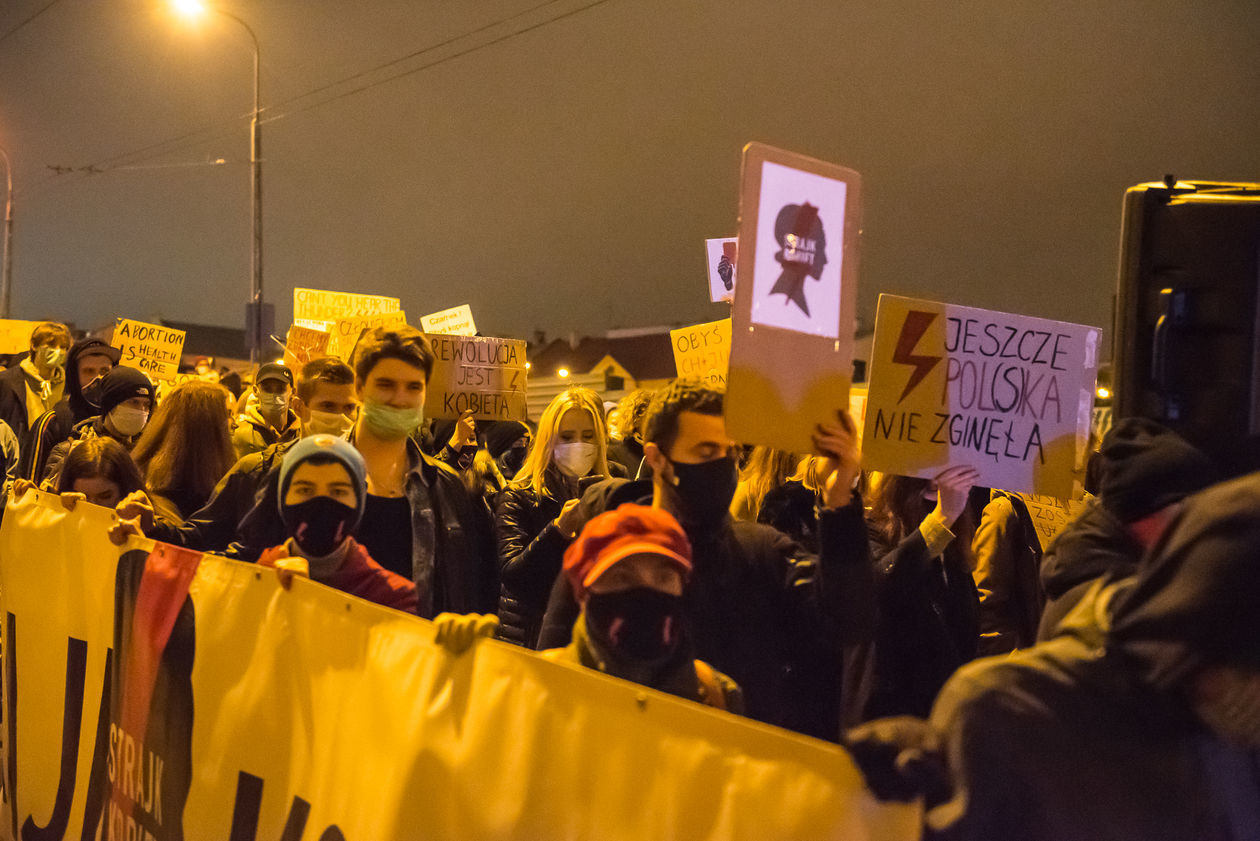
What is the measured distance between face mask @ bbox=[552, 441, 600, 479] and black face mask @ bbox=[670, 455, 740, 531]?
2.35 meters

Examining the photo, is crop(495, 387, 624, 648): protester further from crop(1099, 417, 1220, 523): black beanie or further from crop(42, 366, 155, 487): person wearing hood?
crop(42, 366, 155, 487): person wearing hood

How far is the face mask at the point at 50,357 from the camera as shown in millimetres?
8727

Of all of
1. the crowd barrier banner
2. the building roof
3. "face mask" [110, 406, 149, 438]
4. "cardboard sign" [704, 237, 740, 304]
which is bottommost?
the building roof

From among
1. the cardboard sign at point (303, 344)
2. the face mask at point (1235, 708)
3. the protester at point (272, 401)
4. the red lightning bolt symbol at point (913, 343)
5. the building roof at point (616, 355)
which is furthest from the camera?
the building roof at point (616, 355)

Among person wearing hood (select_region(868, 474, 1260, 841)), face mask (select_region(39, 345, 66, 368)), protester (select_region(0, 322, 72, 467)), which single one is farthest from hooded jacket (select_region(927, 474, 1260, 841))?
face mask (select_region(39, 345, 66, 368))

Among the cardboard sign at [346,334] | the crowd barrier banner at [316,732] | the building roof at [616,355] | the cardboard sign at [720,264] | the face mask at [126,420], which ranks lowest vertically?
the building roof at [616,355]

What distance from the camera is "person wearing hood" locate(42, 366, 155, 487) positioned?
5.91 metres

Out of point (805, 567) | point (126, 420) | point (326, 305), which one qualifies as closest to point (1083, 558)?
point (805, 567)

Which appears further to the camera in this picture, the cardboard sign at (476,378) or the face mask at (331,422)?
the cardboard sign at (476,378)

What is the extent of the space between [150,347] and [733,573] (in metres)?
7.84

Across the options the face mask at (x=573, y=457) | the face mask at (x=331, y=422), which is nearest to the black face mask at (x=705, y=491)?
the face mask at (x=331, y=422)

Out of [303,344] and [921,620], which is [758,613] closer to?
[921,620]

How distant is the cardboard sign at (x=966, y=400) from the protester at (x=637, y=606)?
974mm

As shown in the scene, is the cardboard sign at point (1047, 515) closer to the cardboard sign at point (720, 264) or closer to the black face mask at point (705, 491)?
the cardboard sign at point (720, 264)
